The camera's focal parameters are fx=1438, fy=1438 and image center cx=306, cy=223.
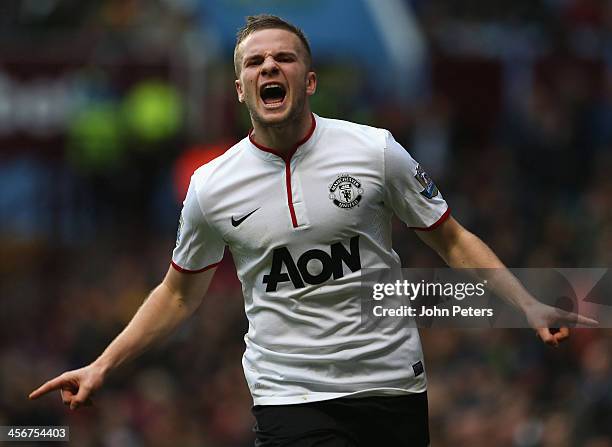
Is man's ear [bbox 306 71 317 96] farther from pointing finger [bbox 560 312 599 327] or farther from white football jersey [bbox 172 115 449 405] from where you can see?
pointing finger [bbox 560 312 599 327]

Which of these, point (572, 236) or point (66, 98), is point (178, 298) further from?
point (66, 98)

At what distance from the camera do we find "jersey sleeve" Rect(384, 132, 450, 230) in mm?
5754

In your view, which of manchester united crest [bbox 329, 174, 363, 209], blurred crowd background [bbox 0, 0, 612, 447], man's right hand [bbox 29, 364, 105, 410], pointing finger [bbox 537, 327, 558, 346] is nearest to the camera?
pointing finger [bbox 537, 327, 558, 346]

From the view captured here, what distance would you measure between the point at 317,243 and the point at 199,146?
9652 mm

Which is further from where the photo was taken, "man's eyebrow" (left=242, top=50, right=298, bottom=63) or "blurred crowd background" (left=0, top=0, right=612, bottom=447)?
"blurred crowd background" (left=0, top=0, right=612, bottom=447)

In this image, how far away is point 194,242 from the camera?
5.98 m

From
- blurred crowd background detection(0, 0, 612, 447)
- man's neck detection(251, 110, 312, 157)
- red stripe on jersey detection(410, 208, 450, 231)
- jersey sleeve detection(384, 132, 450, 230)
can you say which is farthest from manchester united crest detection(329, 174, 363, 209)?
blurred crowd background detection(0, 0, 612, 447)

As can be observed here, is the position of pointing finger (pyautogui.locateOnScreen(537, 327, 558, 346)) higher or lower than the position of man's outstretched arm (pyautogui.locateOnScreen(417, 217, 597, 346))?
lower

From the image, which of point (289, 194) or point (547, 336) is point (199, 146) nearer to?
point (289, 194)

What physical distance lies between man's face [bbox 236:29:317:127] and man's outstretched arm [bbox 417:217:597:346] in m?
0.78

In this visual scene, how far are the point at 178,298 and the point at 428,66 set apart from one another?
32.8 feet

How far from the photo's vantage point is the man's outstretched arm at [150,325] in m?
5.86

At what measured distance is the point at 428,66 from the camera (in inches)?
620

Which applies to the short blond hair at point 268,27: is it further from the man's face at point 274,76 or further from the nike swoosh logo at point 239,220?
the nike swoosh logo at point 239,220
